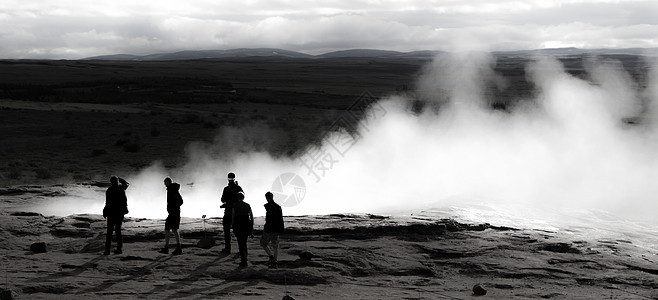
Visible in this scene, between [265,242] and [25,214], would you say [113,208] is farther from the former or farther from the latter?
[25,214]

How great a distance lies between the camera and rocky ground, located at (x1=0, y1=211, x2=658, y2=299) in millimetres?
9367

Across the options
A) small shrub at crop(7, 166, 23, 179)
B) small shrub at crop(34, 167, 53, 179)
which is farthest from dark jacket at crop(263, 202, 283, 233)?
small shrub at crop(7, 166, 23, 179)

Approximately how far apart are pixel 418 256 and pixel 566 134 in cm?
2056

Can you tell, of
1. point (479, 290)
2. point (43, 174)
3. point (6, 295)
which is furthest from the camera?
point (43, 174)

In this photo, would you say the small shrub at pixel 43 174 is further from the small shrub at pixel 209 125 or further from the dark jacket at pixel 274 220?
the dark jacket at pixel 274 220

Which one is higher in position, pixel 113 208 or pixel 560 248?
pixel 113 208

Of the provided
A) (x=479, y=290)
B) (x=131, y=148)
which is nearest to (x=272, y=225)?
(x=479, y=290)

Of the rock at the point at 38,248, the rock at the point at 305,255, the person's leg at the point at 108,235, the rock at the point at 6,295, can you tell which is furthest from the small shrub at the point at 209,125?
the rock at the point at 6,295

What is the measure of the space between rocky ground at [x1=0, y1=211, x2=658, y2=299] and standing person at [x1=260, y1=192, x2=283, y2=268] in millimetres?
225

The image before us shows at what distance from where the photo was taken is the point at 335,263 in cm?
1073

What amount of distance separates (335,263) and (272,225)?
1.35 meters

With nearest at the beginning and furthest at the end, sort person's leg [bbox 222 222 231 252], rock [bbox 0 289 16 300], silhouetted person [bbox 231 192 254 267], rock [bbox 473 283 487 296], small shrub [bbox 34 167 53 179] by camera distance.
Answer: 1. rock [bbox 0 289 16 300]
2. rock [bbox 473 283 487 296]
3. silhouetted person [bbox 231 192 254 267]
4. person's leg [bbox 222 222 231 252]
5. small shrub [bbox 34 167 53 179]

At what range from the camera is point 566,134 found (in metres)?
29.7

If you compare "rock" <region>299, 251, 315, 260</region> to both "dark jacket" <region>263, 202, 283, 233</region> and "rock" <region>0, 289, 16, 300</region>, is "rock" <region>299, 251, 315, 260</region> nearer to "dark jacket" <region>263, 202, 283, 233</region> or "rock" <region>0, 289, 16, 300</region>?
"dark jacket" <region>263, 202, 283, 233</region>
